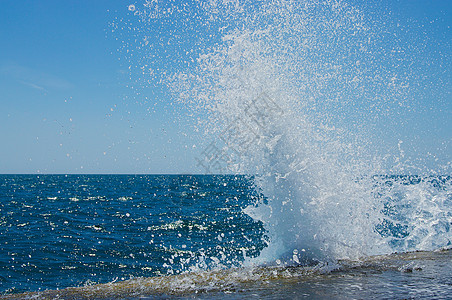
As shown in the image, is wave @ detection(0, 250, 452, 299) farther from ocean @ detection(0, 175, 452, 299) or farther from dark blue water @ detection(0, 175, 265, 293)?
dark blue water @ detection(0, 175, 265, 293)

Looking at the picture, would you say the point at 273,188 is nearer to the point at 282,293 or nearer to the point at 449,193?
the point at 282,293

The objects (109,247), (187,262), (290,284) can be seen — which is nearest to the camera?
(290,284)

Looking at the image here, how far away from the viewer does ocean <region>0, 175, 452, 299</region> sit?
4.52 meters

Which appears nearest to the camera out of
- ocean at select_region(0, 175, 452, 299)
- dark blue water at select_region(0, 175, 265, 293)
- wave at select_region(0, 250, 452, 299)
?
wave at select_region(0, 250, 452, 299)

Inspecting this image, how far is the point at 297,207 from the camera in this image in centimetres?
670

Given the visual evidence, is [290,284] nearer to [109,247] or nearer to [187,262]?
[187,262]

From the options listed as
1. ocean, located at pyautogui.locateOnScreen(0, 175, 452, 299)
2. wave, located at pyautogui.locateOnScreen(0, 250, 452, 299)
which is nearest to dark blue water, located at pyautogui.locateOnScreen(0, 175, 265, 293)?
ocean, located at pyautogui.locateOnScreen(0, 175, 452, 299)

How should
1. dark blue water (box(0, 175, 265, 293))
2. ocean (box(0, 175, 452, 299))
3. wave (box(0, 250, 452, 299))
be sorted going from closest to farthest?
1. wave (box(0, 250, 452, 299))
2. ocean (box(0, 175, 452, 299))
3. dark blue water (box(0, 175, 265, 293))

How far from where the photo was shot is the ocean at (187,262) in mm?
4520

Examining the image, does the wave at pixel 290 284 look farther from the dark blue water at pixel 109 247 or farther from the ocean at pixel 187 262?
the dark blue water at pixel 109 247

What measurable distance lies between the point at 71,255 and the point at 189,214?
10.0 meters

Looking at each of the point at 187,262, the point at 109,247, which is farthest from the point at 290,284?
the point at 109,247

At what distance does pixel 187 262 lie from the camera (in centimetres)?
952

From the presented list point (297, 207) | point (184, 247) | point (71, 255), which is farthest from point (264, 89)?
point (71, 255)
